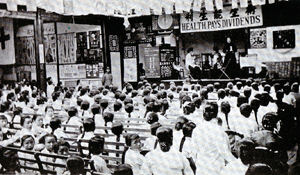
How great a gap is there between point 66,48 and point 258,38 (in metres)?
7.16

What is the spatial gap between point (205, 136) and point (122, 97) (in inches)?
128

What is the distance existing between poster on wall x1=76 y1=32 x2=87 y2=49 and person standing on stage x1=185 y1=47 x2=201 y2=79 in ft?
14.4

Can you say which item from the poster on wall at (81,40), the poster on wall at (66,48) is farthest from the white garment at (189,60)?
the poster on wall at (66,48)

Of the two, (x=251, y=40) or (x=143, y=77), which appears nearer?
(x=251, y=40)

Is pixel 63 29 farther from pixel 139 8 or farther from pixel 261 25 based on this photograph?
pixel 261 25

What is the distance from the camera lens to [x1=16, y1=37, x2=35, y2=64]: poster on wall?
12.0 m

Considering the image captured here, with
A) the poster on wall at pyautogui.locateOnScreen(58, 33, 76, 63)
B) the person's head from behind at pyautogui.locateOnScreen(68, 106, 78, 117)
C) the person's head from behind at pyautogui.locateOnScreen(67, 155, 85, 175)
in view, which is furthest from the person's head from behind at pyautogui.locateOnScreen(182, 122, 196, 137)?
the poster on wall at pyautogui.locateOnScreen(58, 33, 76, 63)

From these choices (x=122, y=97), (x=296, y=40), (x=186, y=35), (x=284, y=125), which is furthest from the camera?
(x=186, y=35)

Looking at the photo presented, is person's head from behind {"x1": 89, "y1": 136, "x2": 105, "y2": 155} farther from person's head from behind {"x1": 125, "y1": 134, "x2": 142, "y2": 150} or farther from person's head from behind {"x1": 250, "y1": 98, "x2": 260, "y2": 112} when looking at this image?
person's head from behind {"x1": 250, "y1": 98, "x2": 260, "y2": 112}

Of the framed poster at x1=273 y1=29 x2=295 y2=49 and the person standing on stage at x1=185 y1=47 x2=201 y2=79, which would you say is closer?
the framed poster at x1=273 y1=29 x2=295 y2=49

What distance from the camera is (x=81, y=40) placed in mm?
11594

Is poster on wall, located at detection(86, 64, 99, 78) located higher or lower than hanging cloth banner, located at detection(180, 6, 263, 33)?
lower

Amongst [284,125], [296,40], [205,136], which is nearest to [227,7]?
[296,40]

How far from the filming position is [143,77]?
475 inches
